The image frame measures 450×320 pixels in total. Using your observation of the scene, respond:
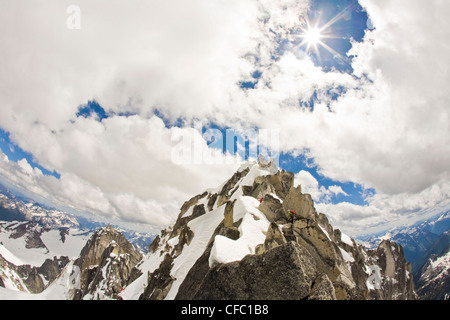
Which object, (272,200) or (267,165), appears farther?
(267,165)

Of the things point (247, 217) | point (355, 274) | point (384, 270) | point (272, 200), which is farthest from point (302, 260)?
point (384, 270)

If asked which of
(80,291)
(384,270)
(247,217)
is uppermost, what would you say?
(247,217)

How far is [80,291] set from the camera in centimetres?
18988
